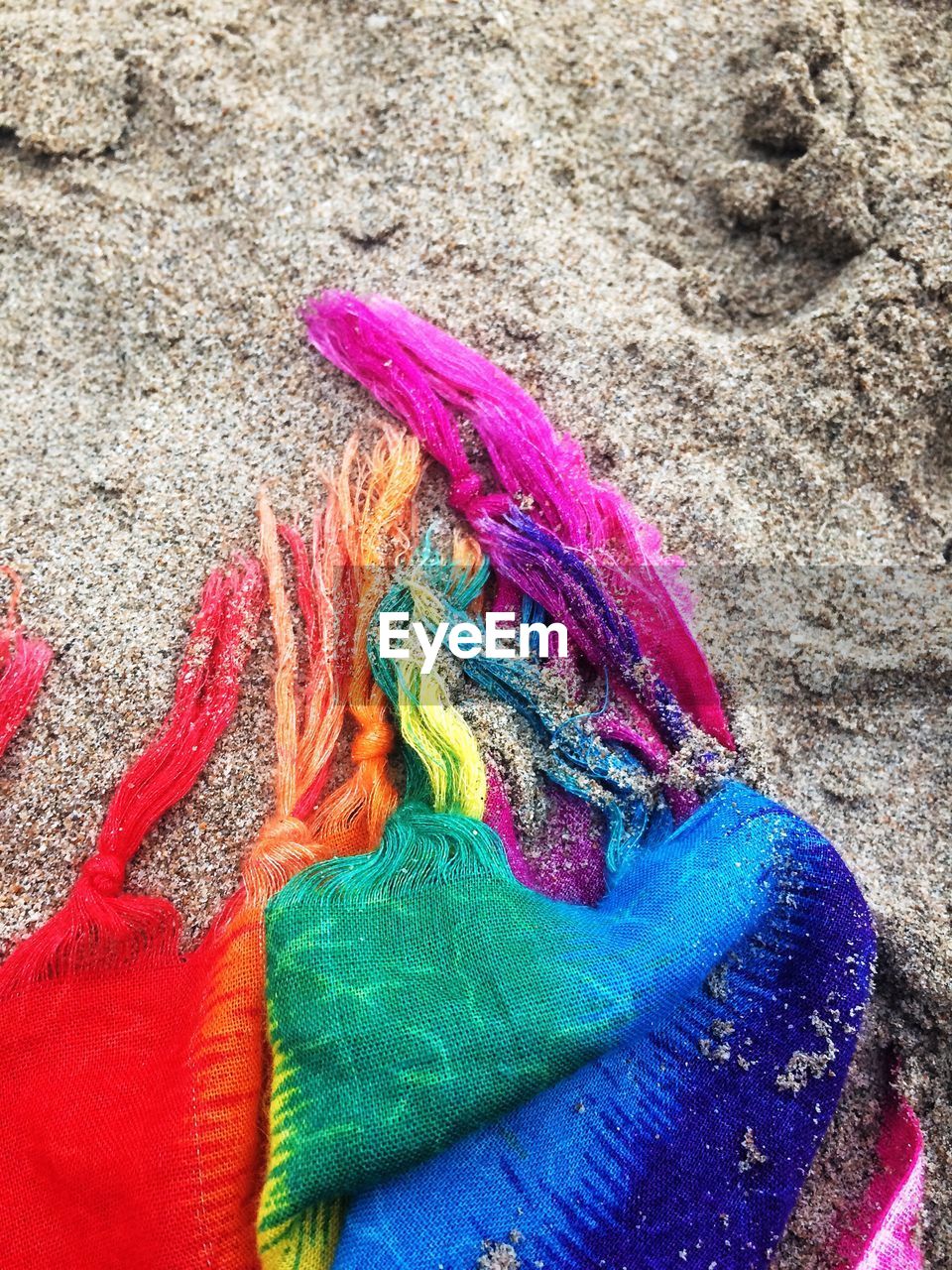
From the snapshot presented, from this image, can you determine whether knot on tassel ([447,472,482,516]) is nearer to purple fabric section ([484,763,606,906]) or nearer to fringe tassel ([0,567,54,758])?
purple fabric section ([484,763,606,906])

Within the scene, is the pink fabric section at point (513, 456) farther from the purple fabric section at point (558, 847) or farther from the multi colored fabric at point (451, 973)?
the purple fabric section at point (558, 847)

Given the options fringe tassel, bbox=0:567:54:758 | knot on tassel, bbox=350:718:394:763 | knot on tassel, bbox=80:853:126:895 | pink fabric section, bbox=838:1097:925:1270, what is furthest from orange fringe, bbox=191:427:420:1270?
pink fabric section, bbox=838:1097:925:1270

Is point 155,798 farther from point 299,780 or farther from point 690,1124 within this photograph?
point 690,1124

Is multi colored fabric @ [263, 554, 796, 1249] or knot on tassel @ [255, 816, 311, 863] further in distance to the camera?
knot on tassel @ [255, 816, 311, 863]

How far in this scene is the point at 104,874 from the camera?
1295 millimetres

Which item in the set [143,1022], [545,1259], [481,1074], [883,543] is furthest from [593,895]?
Answer: [883,543]

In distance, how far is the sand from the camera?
4.62ft

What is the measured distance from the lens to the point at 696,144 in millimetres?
1777

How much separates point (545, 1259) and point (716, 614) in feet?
2.91

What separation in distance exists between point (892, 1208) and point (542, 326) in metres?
1.37

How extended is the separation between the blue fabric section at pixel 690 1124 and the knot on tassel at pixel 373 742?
377mm

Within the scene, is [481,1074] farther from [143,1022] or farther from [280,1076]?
[143,1022]

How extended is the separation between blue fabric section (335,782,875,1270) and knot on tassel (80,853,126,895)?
0.52 meters

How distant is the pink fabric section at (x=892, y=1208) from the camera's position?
117 centimetres
